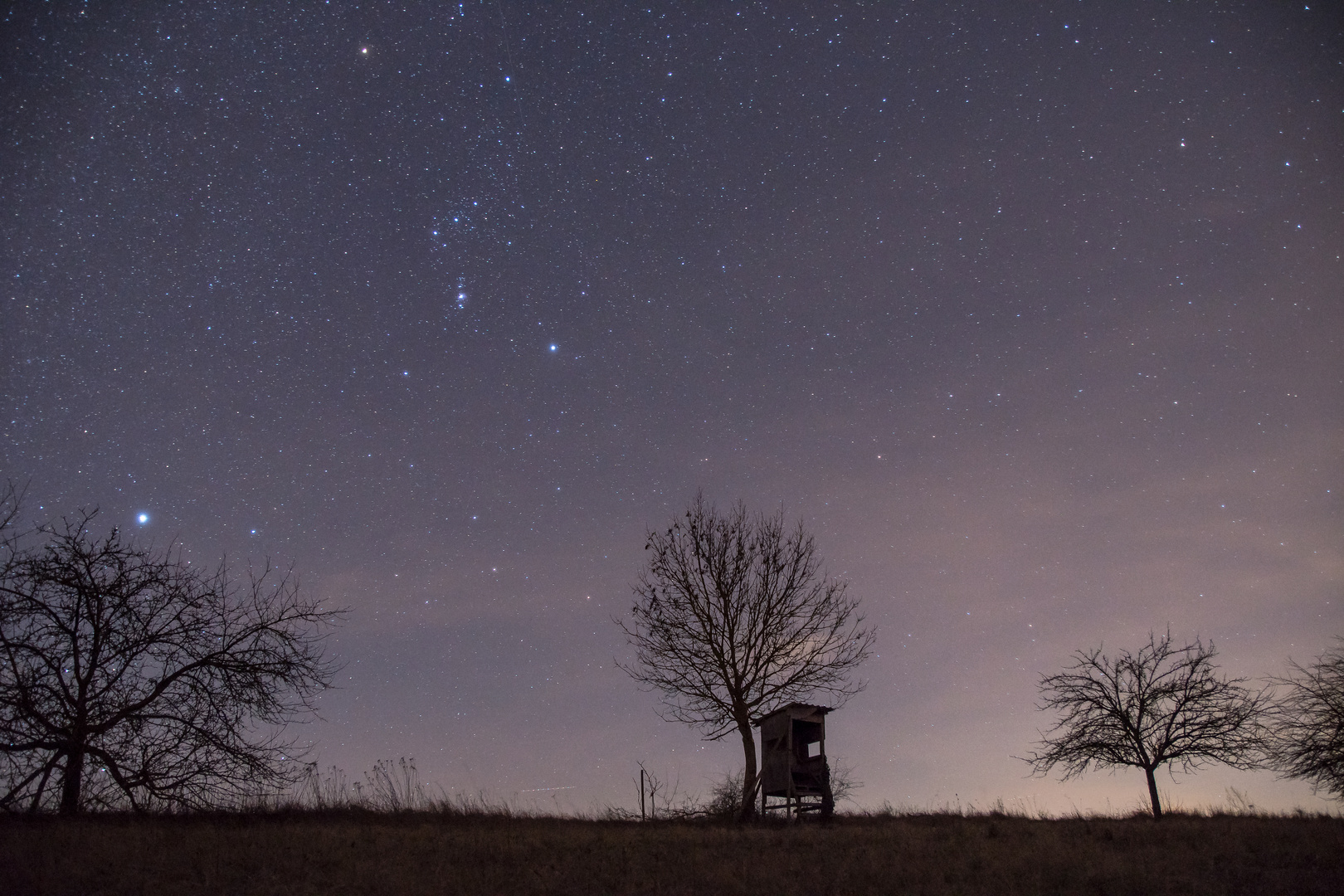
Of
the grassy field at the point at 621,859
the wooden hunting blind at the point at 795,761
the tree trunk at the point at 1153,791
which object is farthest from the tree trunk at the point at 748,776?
the tree trunk at the point at 1153,791

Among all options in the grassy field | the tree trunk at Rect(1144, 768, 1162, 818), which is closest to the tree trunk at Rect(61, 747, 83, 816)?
the grassy field

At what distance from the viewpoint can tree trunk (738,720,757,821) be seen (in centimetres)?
1970

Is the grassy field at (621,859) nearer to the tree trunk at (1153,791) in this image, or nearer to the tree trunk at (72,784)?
the tree trunk at (72,784)

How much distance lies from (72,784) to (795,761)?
15.7 metres

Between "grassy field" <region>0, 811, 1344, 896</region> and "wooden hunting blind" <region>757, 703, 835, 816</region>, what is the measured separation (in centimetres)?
508

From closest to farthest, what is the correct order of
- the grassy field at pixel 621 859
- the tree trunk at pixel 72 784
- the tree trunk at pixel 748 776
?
the grassy field at pixel 621 859
the tree trunk at pixel 72 784
the tree trunk at pixel 748 776

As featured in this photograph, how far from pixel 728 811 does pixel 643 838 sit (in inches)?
262

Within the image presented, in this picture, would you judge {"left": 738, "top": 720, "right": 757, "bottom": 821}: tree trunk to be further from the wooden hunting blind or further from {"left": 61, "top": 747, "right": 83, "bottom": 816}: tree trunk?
Answer: {"left": 61, "top": 747, "right": 83, "bottom": 816}: tree trunk

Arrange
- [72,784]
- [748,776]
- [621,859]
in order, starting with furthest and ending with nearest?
[748,776], [72,784], [621,859]

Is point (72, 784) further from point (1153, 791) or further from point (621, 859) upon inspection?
point (1153, 791)

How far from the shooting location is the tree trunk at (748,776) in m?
19.7

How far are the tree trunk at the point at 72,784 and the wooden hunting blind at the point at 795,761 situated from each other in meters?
14.8

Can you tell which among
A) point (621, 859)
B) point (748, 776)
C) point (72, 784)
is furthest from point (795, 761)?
point (72, 784)

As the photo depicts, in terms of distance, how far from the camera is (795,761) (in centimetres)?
2088
